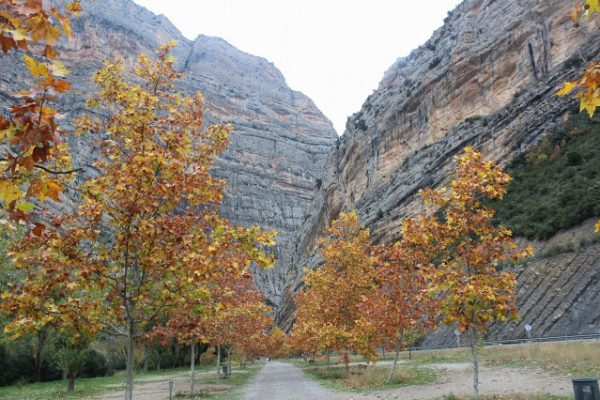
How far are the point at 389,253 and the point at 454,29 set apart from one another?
69.9 meters

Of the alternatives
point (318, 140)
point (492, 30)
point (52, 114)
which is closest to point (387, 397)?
point (52, 114)

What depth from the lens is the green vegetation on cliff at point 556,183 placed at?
111 ft

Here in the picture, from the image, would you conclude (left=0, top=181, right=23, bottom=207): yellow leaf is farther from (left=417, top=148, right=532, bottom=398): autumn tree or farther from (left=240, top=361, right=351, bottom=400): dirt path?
(left=240, top=361, right=351, bottom=400): dirt path

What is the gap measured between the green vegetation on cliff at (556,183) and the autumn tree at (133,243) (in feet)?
105

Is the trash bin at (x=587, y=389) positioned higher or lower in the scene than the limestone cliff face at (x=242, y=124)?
lower

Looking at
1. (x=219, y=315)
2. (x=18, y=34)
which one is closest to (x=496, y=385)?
(x=219, y=315)

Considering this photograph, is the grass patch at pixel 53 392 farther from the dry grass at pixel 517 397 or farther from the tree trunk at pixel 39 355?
the dry grass at pixel 517 397

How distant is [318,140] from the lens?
605 feet

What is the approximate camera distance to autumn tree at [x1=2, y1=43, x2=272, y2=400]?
6805 mm

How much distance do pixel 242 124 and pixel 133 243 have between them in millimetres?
160630

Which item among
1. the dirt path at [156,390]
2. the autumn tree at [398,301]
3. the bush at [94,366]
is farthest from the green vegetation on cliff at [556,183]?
the bush at [94,366]

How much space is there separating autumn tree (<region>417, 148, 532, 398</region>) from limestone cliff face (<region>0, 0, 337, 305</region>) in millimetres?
103989

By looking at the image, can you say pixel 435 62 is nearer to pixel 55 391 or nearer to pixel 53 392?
pixel 55 391

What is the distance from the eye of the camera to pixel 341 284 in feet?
81.4
